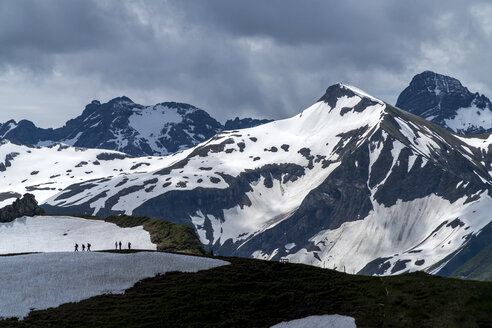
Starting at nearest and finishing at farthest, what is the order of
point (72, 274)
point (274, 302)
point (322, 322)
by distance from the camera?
point (322, 322), point (274, 302), point (72, 274)

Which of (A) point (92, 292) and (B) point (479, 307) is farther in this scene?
(A) point (92, 292)

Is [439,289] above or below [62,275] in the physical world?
below

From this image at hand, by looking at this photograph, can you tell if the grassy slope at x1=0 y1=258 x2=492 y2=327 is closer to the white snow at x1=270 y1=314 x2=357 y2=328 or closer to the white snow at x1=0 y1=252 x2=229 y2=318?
the white snow at x1=270 y1=314 x2=357 y2=328

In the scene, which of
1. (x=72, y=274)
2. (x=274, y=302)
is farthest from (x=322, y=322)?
(x=72, y=274)

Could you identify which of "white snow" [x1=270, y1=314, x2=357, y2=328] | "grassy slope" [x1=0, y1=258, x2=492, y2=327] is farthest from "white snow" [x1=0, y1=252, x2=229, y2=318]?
"white snow" [x1=270, y1=314, x2=357, y2=328]

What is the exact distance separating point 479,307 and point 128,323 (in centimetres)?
4522

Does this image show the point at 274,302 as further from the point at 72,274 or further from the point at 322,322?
the point at 72,274

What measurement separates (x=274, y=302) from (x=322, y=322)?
9147 millimetres

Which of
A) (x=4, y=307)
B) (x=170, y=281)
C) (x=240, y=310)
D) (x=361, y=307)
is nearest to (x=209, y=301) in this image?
(x=240, y=310)

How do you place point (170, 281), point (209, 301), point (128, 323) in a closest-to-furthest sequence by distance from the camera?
point (128, 323), point (209, 301), point (170, 281)

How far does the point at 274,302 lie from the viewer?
325 ft

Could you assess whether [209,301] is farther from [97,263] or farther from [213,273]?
[97,263]

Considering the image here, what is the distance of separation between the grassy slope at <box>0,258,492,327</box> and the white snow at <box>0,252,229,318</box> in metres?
2.83

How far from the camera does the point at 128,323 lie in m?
90.9
